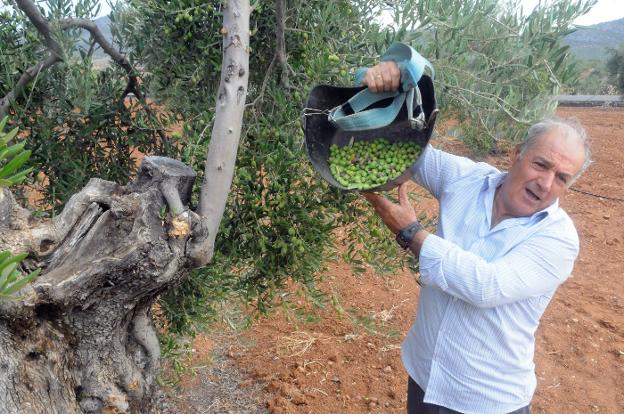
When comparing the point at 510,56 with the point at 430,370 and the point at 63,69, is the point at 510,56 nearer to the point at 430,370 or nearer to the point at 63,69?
the point at 430,370

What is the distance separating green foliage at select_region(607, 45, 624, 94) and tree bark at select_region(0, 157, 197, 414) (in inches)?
1087

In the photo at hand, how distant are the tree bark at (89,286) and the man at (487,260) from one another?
843 millimetres

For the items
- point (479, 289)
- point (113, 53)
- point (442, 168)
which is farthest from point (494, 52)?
point (113, 53)

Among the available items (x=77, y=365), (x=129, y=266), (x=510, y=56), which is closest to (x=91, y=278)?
(x=129, y=266)

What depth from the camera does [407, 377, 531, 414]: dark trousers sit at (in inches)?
99.2

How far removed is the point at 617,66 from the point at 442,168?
27022 mm

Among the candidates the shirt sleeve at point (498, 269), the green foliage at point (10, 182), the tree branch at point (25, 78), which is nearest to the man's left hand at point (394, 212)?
the shirt sleeve at point (498, 269)

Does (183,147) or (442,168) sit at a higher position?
(183,147)

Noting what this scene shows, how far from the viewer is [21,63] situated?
2.71 meters

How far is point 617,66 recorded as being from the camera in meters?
25.3

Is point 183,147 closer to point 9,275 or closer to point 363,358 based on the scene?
point 9,275

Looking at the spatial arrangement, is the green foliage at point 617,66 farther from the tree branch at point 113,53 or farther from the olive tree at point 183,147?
the tree branch at point 113,53

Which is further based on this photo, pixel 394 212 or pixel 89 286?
pixel 394 212

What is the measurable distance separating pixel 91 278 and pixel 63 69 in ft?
4.21
